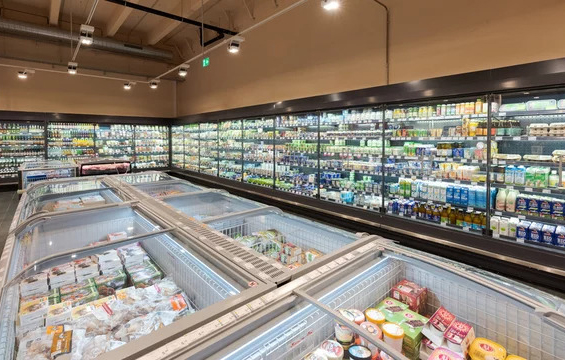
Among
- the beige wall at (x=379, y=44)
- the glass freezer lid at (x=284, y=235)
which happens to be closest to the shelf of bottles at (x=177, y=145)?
the beige wall at (x=379, y=44)

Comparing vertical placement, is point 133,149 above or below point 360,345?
above

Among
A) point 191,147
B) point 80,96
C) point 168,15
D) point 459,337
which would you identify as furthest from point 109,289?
point 80,96

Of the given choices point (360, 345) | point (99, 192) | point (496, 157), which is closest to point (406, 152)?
point (496, 157)

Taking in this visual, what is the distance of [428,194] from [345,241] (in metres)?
2.97

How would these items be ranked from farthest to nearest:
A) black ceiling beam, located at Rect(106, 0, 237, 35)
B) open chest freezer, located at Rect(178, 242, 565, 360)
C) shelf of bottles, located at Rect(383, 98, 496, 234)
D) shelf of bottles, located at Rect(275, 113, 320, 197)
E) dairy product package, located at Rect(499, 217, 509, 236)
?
black ceiling beam, located at Rect(106, 0, 237, 35)
shelf of bottles, located at Rect(275, 113, 320, 197)
shelf of bottles, located at Rect(383, 98, 496, 234)
dairy product package, located at Rect(499, 217, 509, 236)
open chest freezer, located at Rect(178, 242, 565, 360)

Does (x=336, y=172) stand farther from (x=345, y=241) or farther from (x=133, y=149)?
(x=133, y=149)

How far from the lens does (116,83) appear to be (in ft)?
36.5

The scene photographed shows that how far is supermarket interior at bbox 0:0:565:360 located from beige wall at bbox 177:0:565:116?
3 cm

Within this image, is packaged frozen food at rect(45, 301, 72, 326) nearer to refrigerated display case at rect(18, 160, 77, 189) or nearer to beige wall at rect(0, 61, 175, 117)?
refrigerated display case at rect(18, 160, 77, 189)

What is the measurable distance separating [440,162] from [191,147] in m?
8.59

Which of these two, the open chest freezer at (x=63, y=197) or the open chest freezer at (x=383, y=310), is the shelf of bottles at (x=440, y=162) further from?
the open chest freezer at (x=63, y=197)

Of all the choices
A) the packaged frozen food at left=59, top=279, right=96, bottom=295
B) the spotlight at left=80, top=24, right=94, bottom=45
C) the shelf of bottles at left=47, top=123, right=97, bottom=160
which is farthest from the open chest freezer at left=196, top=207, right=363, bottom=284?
the shelf of bottles at left=47, top=123, right=97, bottom=160

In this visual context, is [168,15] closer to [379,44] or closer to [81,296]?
[379,44]

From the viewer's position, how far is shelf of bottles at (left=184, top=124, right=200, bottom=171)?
10.5 m
